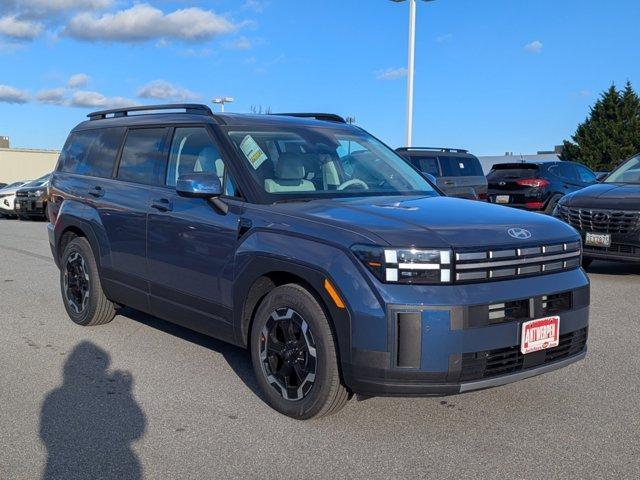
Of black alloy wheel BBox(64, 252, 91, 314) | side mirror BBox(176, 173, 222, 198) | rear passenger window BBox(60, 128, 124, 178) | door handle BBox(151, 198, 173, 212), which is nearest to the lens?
side mirror BBox(176, 173, 222, 198)

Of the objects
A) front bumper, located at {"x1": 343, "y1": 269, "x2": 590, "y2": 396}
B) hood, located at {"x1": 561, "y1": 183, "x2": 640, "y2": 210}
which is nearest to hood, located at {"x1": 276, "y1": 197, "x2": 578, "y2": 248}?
front bumper, located at {"x1": 343, "y1": 269, "x2": 590, "y2": 396}

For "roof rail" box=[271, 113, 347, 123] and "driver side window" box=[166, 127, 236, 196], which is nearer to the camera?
"driver side window" box=[166, 127, 236, 196]

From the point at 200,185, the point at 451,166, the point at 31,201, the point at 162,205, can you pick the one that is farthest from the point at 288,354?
the point at 31,201

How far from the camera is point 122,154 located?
598 cm

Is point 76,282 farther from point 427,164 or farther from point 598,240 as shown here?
point 427,164

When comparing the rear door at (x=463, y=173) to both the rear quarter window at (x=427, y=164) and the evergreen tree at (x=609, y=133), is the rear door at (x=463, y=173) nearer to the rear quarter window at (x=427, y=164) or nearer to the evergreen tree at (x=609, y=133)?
Result: the rear quarter window at (x=427, y=164)

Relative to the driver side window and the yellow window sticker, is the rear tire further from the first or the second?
the yellow window sticker

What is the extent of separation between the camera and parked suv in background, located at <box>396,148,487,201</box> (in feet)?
49.1

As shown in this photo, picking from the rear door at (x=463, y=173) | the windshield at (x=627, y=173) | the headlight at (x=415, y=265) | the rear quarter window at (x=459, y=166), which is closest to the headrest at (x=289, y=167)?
the headlight at (x=415, y=265)

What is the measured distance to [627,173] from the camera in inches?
400

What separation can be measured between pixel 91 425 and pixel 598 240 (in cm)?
690

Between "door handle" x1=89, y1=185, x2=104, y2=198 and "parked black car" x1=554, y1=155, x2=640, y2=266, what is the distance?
19.6 feet

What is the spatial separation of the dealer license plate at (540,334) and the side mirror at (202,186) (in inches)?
79.5

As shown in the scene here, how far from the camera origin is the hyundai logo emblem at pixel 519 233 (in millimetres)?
3906
